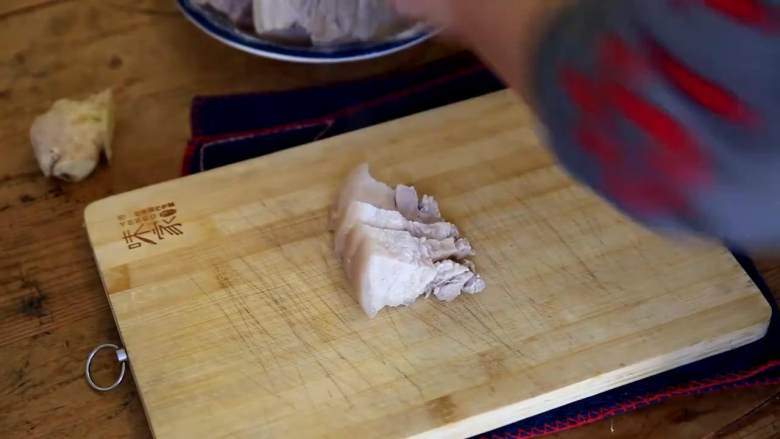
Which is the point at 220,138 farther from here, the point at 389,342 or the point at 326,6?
the point at 389,342

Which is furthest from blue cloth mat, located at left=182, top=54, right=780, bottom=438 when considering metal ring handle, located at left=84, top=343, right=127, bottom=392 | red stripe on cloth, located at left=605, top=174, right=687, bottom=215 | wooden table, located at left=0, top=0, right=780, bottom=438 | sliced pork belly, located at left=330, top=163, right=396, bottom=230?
red stripe on cloth, located at left=605, top=174, right=687, bottom=215

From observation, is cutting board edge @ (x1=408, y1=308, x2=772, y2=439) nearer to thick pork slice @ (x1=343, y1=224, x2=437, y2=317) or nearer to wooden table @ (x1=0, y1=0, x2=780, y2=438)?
wooden table @ (x1=0, y1=0, x2=780, y2=438)

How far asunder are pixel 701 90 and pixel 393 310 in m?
0.44

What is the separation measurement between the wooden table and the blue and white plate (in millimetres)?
81

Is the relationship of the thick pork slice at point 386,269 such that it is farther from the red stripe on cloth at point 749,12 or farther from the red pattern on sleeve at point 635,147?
the red stripe on cloth at point 749,12

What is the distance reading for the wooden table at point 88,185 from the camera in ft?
2.98

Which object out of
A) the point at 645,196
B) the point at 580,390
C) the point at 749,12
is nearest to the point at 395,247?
the point at 580,390

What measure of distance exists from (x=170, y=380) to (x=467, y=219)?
35 centimetres

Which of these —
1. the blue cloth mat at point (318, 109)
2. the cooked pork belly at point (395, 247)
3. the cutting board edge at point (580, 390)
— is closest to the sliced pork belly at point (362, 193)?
the cooked pork belly at point (395, 247)

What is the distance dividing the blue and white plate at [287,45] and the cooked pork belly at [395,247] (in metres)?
0.18

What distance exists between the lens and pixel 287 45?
113 centimetres

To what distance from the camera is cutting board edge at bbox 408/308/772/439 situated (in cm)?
86

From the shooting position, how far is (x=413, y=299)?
0.93 meters

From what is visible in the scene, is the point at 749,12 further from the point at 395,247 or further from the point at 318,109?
the point at 318,109
